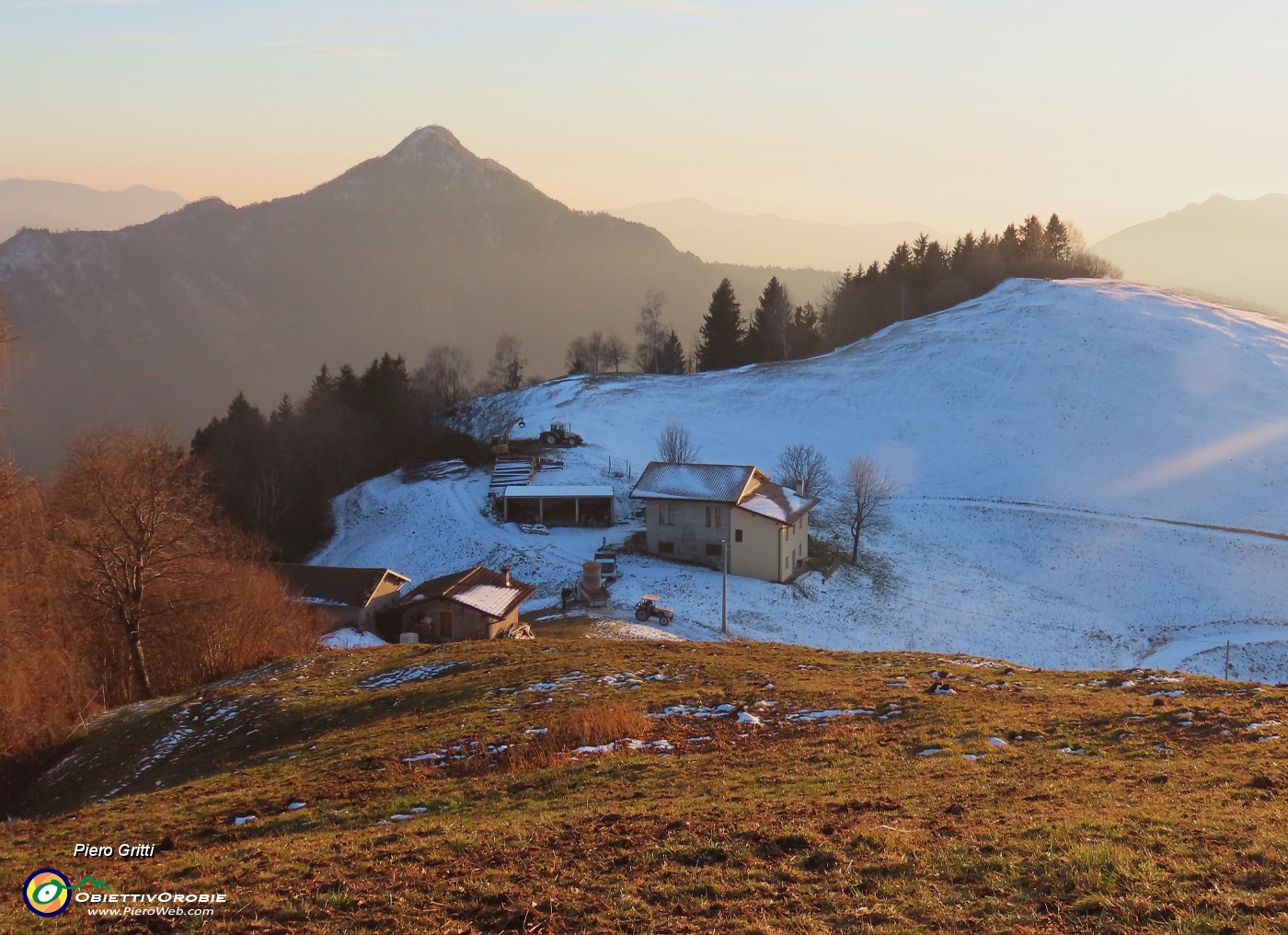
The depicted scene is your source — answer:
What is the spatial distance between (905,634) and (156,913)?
4656 centimetres

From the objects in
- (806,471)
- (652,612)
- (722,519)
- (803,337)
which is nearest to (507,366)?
(803,337)

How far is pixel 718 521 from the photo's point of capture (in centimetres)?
5644

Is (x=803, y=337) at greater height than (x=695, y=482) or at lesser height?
greater

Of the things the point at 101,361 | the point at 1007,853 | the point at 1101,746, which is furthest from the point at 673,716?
the point at 101,361

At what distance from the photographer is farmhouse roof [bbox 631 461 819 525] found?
184 ft

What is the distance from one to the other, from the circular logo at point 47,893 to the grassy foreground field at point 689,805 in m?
0.18

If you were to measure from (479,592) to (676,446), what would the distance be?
3497 cm

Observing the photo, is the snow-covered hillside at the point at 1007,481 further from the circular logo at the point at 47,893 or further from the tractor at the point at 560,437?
the circular logo at the point at 47,893

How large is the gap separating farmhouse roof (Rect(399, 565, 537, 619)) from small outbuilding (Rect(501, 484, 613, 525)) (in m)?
16.3

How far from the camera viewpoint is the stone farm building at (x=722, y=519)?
5569 centimetres

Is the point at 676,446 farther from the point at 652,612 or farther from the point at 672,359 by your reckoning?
the point at 672,359

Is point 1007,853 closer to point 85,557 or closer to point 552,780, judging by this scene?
point 552,780

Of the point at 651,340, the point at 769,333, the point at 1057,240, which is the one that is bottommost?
the point at 651,340

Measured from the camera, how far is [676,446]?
7688cm
